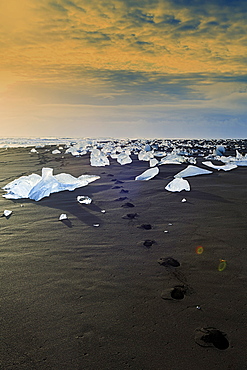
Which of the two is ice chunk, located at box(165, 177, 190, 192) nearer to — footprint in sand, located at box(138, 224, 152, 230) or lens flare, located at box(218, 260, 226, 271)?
footprint in sand, located at box(138, 224, 152, 230)

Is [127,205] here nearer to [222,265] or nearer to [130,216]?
[130,216]

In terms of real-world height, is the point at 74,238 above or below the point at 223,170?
below

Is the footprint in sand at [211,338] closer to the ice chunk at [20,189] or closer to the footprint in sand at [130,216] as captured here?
the footprint in sand at [130,216]

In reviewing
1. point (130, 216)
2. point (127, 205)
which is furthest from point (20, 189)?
point (130, 216)

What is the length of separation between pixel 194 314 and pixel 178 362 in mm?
442

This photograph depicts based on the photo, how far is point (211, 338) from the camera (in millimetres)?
1646

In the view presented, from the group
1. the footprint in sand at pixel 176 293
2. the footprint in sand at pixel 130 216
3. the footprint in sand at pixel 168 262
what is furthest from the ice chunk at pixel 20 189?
the footprint in sand at pixel 176 293

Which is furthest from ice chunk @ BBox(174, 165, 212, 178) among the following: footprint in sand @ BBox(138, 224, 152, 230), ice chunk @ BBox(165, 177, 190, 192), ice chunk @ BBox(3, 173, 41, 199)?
ice chunk @ BBox(3, 173, 41, 199)

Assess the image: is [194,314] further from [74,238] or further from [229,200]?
[229,200]

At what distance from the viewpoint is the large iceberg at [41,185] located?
5535mm

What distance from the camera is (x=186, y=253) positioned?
2.79 meters

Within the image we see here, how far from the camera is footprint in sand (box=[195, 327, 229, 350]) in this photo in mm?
1594

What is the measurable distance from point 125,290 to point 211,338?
809 millimetres

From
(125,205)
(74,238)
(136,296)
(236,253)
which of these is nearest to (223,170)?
(125,205)
